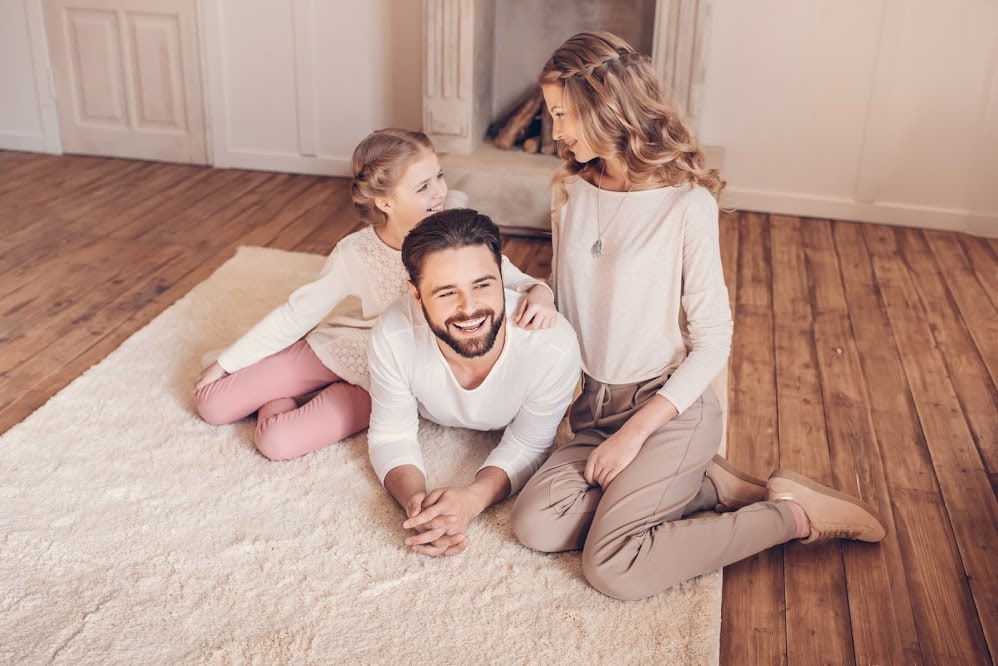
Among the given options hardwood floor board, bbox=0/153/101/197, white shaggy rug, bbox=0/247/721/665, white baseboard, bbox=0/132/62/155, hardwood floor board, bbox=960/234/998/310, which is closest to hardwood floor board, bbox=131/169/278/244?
hardwood floor board, bbox=0/153/101/197

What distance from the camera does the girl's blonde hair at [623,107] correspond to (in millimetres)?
1774

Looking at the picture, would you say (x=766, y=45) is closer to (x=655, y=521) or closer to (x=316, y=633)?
(x=655, y=521)

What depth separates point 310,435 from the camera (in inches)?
86.5

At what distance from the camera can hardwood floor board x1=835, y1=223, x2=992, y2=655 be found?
Answer: 1.77 meters

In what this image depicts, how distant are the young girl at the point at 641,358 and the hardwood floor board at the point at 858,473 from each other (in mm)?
84

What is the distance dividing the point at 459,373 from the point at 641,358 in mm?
365

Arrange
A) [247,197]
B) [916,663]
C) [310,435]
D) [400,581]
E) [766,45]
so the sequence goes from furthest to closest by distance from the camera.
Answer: [247,197] → [766,45] → [310,435] → [400,581] → [916,663]

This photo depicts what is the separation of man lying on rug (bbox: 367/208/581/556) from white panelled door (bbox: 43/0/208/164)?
2686 mm

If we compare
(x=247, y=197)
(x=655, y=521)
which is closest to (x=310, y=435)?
(x=655, y=521)

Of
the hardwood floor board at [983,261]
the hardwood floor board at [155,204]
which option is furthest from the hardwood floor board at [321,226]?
the hardwood floor board at [983,261]

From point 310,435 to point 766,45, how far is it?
→ 2.42 metres

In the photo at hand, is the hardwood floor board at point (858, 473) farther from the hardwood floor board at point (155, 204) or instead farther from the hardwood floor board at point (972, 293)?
the hardwood floor board at point (155, 204)

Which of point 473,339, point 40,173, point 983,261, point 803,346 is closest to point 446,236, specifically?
point 473,339

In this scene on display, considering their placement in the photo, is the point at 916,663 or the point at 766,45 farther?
the point at 766,45
